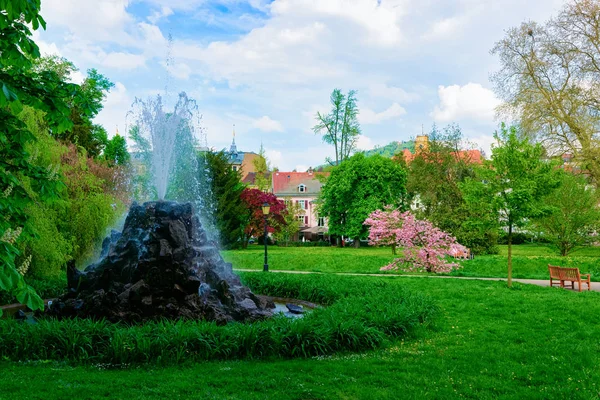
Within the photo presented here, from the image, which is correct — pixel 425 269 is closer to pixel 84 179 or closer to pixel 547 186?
pixel 547 186

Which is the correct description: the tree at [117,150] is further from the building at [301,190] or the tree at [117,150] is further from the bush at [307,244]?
the building at [301,190]

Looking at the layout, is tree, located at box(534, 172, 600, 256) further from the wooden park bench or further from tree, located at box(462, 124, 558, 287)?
tree, located at box(462, 124, 558, 287)

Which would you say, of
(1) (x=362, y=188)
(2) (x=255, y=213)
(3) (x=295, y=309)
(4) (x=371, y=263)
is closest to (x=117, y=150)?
(2) (x=255, y=213)

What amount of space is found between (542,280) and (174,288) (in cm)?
1536

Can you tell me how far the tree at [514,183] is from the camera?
14.7 meters

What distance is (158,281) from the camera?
10109mm

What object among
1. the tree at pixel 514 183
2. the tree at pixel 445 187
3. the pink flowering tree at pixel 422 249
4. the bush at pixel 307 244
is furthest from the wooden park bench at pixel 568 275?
the bush at pixel 307 244

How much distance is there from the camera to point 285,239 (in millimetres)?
58812

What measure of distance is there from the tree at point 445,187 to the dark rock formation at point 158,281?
23.7 m

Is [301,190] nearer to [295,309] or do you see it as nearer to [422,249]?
[422,249]

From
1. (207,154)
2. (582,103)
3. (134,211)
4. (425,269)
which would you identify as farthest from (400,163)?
(134,211)

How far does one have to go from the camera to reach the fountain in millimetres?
9852

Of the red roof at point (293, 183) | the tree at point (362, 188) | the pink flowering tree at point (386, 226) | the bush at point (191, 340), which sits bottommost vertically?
the bush at point (191, 340)

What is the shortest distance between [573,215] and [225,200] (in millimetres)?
25273
